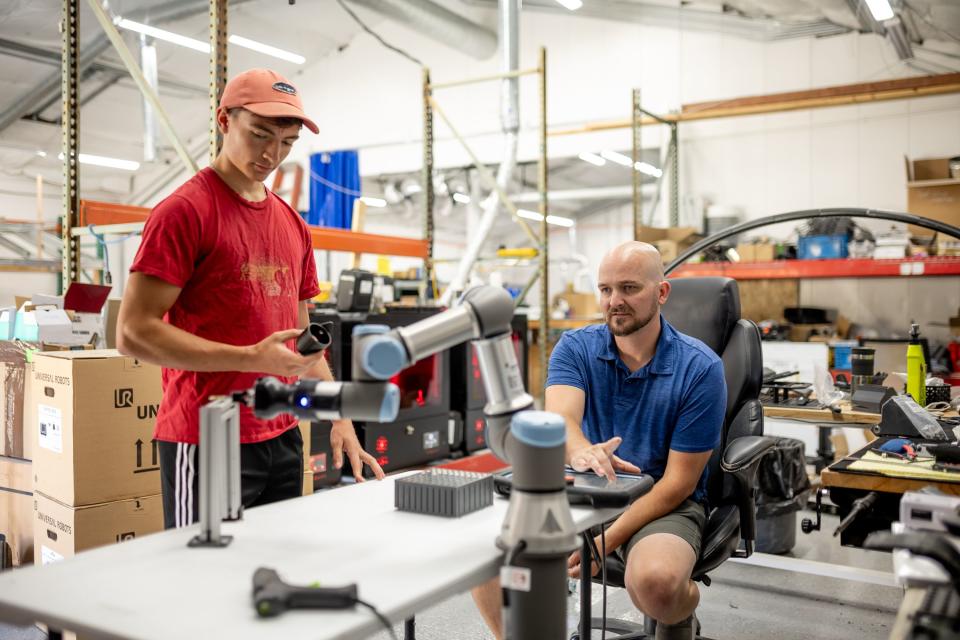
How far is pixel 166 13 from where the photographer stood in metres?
7.64

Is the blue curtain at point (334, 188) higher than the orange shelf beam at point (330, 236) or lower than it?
higher

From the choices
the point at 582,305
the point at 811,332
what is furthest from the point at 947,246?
the point at 582,305

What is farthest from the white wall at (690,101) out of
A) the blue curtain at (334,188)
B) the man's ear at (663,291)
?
the man's ear at (663,291)

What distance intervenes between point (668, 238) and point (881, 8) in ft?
7.24

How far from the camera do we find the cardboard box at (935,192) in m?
Answer: 5.33

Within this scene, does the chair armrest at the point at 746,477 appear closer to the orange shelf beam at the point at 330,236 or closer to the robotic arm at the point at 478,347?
the robotic arm at the point at 478,347

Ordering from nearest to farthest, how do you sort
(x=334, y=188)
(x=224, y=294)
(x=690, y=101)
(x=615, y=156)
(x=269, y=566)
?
(x=269, y=566) < (x=224, y=294) < (x=690, y=101) < (x=615, y=156) < (x=334, y=188)

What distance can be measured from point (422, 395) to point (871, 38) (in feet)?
18.3

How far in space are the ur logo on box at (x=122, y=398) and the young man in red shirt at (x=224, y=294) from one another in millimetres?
913

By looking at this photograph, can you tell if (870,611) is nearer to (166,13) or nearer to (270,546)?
(270,546)

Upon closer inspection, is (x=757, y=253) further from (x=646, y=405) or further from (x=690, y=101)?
(x=646, y=405)

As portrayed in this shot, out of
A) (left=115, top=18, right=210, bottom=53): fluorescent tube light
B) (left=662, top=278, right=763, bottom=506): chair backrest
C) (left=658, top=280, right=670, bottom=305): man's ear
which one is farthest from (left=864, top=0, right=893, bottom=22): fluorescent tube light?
(left=115, top=18, right=210, bottom=53): fluorescent tube light

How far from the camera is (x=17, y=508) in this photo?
9.21 feet

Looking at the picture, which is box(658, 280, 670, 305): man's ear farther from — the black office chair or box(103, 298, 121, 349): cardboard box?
box(103, 298, 121, 349): cardboard box
